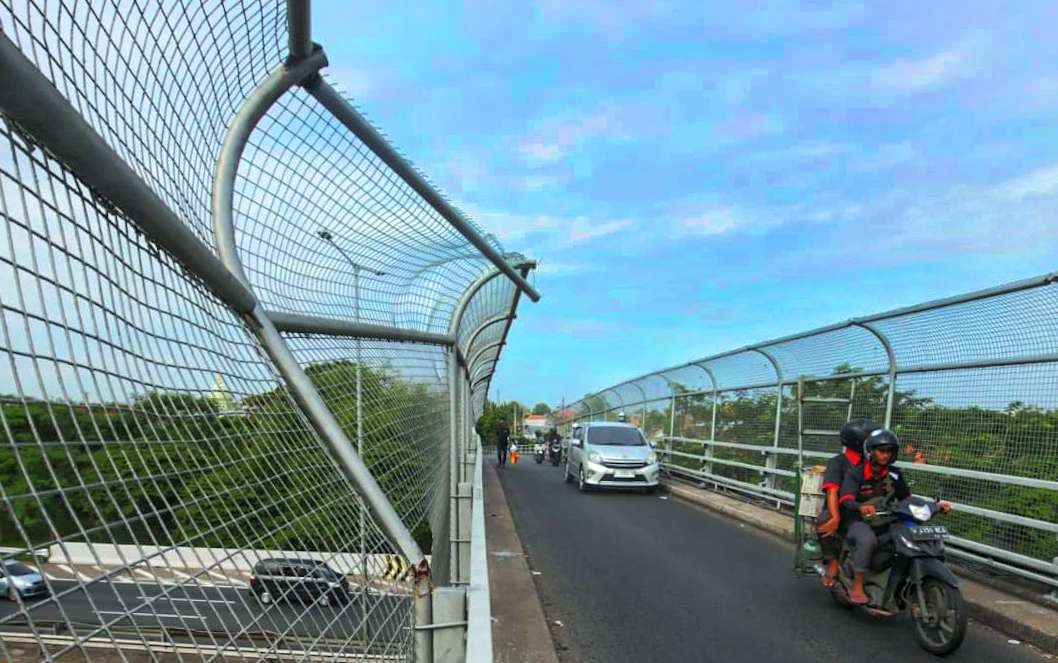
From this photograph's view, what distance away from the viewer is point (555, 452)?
86.8 feet

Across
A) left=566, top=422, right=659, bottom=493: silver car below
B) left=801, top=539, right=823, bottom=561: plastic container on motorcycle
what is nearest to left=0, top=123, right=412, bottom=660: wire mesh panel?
left=801, top=539, right=823, bottom=561: plastic container on motorcycle

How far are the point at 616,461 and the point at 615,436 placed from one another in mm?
1069

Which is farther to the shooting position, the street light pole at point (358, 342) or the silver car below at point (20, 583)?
the street light pole at point (358, 342)

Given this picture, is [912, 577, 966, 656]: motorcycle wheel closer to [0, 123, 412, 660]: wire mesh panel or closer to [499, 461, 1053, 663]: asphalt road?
[499, 461, 1053, 663]: asphalt road

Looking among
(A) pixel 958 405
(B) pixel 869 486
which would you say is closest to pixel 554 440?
(A) pixel 958 405

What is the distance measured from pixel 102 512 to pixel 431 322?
3.43 meters

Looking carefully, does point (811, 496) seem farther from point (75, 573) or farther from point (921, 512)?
point (75, 573)

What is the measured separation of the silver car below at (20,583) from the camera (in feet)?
2.97

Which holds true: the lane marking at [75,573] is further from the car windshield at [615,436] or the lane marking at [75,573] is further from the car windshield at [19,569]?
the car windshield at [615,436]

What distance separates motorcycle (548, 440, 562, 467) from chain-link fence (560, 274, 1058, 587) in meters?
15.0

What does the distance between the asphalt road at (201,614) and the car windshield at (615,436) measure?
40.5ft

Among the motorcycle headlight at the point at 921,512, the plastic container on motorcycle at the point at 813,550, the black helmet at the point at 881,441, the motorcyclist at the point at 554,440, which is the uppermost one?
the black helmet at the point at 881,441

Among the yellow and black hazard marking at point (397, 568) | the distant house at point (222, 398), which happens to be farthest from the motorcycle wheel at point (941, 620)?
the distant house at point (222, 398)

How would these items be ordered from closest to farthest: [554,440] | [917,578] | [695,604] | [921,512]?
[917,578] → [921,512] → [695,604] → [554,440]
